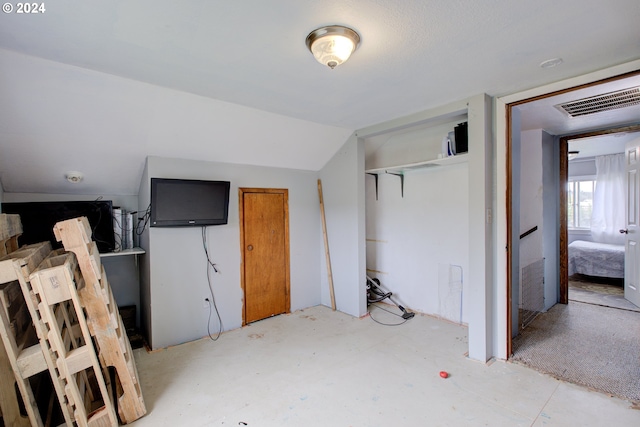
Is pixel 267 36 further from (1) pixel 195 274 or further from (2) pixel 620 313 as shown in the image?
(2) pixel 620 313

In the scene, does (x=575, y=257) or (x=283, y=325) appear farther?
(x=575, y=257)

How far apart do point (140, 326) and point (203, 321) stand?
0.82 metres

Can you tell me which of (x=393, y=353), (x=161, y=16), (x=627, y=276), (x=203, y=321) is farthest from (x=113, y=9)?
(x=627, y=276)

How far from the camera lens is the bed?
479 cm

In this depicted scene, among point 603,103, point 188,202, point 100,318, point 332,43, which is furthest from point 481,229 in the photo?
point 100,318

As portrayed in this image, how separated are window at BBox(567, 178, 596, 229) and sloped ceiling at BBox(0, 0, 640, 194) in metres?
5.77

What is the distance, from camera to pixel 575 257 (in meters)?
5.25

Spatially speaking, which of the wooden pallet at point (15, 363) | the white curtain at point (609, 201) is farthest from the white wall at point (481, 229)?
the white curtain at point (609, 201)

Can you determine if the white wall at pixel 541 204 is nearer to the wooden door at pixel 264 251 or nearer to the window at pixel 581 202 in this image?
the wooden door at pixel 264 251

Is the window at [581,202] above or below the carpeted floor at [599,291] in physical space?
above

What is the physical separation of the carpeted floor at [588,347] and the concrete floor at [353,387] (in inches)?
7.5

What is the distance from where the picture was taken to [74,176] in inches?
110

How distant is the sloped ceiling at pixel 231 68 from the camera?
1.47 m

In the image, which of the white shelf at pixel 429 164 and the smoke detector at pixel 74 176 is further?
the white shelf at pixel 429 164
